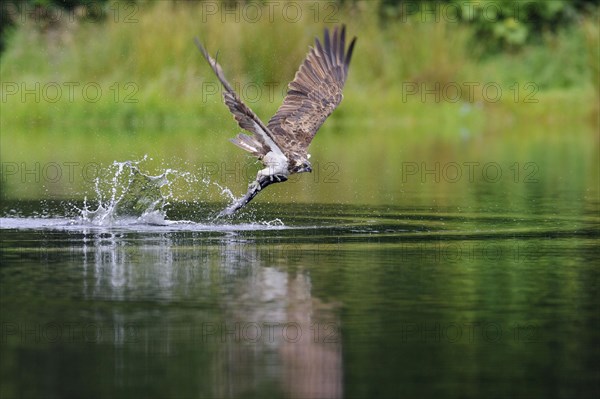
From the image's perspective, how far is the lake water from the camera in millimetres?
7023

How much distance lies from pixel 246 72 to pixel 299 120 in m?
16.6

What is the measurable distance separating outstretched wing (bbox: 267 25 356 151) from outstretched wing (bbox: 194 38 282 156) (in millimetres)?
741

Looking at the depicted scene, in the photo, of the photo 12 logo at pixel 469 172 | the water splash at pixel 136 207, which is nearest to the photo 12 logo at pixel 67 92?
the photo 12 logo at pixel 469 172

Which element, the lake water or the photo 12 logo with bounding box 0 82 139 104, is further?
the photo 12 logo with bounding box 0 82 139 104

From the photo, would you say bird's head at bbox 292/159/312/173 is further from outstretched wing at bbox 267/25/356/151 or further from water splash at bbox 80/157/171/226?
water splash at bbox 80/157/171/226

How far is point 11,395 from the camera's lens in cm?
655

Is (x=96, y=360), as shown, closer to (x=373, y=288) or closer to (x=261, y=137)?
(x=373, y=288)

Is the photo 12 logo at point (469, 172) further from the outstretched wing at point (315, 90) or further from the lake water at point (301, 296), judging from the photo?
the outstretched wing at point (315, 90)

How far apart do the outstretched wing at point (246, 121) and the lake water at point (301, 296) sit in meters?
0.73

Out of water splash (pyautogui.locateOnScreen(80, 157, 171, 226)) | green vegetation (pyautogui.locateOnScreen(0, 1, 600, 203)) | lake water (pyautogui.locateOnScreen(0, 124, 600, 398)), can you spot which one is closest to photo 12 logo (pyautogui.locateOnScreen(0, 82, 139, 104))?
green vegetation (pyautogui.locateOnScreen(0, 1, 600, 203))

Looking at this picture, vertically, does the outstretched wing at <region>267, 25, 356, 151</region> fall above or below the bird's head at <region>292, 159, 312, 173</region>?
above

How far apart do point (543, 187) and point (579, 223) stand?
4416 mm

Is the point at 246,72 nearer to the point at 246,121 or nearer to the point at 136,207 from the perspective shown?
the point at 136,207

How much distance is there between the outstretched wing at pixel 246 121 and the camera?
10758 millimetres
